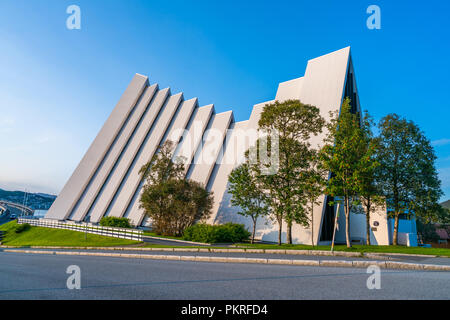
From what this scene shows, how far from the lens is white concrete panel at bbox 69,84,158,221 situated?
128 ft

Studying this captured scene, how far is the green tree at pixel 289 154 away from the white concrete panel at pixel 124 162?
2531cm

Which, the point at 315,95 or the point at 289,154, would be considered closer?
the point at 289,154

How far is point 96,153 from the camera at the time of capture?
43.5 m

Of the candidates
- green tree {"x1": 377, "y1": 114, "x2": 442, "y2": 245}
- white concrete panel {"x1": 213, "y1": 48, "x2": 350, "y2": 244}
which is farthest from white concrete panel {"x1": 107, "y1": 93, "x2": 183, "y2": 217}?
green tree {"x1": 377, "y1": 114, "x2": 442, "y2": 245}

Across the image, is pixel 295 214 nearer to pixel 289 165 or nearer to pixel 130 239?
pixel 289 165

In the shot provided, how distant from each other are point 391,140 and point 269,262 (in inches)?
635

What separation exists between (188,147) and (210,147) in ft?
11.5

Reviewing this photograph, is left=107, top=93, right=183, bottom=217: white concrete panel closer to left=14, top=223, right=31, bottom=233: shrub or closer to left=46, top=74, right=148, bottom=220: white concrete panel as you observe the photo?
left=46, top=74, right=148, bottom=220: white concrete panel

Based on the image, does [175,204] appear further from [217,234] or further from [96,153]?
[96,153]

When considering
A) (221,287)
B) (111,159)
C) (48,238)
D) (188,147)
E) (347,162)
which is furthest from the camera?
(111,159)

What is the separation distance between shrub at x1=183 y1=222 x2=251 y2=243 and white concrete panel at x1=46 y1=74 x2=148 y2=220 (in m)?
25.7

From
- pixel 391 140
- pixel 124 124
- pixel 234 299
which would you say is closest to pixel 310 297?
pixel 234 299

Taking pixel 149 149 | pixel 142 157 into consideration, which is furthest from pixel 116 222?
pixel 149 149

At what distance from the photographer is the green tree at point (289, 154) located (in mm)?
19047
